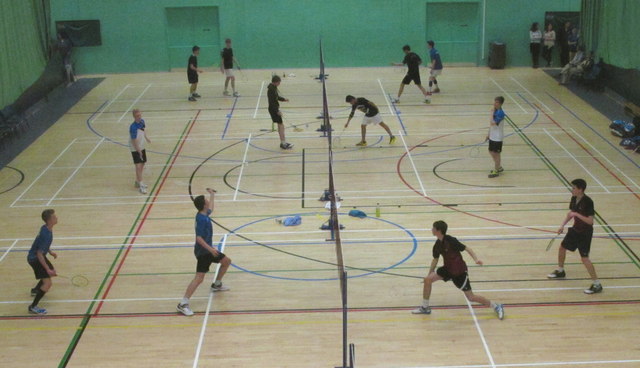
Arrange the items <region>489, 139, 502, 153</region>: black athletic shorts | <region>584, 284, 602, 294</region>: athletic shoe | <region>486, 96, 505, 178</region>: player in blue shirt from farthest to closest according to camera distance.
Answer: <region>489, 139, 502, 153</region>: black athletic shorts
<region>486, 96, 505, 178</region>: player in blue shirt
<region>584, 284, 602, 294</region>: athletic shoe

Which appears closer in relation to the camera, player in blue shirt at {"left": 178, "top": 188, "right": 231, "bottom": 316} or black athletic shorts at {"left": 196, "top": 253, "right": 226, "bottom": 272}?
player in blue shirt at {"left": 178, "top": 188, "right": 231, "bottom": 316}

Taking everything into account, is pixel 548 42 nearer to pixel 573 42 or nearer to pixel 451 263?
pixel 573 42

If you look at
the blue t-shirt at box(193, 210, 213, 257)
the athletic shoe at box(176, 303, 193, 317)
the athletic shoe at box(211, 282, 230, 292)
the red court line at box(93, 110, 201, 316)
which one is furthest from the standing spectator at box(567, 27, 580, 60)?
the athletic shoe at box(176, 303, 193, 317)

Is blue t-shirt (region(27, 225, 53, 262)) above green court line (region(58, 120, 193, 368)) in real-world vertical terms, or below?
above

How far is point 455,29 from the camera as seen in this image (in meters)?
38.2

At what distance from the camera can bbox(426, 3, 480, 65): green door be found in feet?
125

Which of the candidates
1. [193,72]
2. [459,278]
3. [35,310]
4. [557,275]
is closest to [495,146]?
[557,275]

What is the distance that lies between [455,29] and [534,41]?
379 cm

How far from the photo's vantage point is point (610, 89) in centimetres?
3059

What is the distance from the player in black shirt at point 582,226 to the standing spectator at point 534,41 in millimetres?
23327

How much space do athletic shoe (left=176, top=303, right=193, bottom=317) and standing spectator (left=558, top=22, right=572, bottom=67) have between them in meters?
26.5

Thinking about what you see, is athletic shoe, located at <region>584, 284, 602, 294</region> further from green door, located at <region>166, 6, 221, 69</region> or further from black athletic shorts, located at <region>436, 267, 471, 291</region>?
green door, located at <region>166, 6, 221, 69</region>

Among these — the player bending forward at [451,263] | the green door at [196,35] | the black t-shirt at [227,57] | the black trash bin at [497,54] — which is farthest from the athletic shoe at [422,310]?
the green door at [196,35]

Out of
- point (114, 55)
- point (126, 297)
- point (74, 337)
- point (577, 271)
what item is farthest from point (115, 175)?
point (114, 55)
